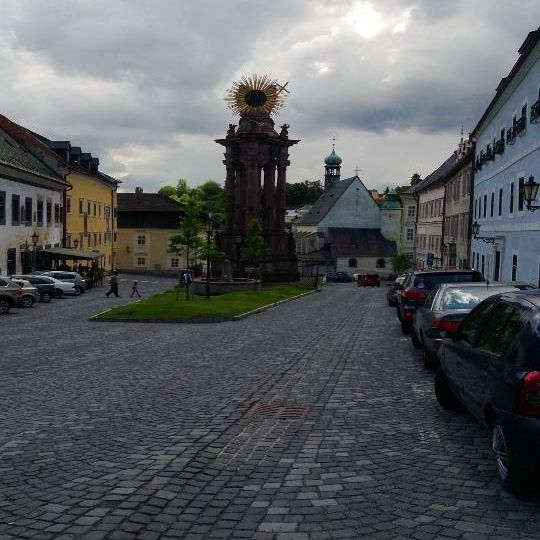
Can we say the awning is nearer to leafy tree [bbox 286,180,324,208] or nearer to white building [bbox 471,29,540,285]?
white building [bbox 471,29,540,285]

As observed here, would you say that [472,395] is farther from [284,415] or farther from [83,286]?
[83,286]

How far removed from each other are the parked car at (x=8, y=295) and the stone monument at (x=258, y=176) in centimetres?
3134

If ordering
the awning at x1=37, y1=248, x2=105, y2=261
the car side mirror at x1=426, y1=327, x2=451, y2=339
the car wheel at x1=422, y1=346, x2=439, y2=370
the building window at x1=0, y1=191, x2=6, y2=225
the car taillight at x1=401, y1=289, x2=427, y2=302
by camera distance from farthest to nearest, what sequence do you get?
the awning at x1=37, y1=248, x2=105, y2=261, the building window at x1=0, y1=191, x2=6, y2=225, the car taillight at x1=401, y1=289, x2=427, y2=302, the car wheel at x1=422, y1=346, x2=439, y2=370, the car side mirror at x1=426, y1=327, x2=451, y2=339

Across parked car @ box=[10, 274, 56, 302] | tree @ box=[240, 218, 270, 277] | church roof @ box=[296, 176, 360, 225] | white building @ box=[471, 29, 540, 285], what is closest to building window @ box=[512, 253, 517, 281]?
white building @ box=[471, 29, 540, 285]

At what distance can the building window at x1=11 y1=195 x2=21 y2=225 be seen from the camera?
40.4m

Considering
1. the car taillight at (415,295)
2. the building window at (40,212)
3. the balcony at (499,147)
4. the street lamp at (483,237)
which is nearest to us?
the car taillight at (415,295)

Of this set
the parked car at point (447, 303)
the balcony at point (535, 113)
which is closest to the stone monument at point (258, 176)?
the balcony at point (535, 113)

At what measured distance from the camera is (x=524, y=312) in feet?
19.0

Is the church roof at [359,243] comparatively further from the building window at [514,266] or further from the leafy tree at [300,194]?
the leafy tree at [300,194]

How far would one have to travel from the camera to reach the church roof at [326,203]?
310 feet

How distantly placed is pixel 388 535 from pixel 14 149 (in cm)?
4637

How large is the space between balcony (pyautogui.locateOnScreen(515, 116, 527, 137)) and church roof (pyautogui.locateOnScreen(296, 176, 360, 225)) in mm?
67671

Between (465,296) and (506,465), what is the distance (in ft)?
20.1

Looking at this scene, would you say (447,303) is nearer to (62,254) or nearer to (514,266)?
(514,266)
